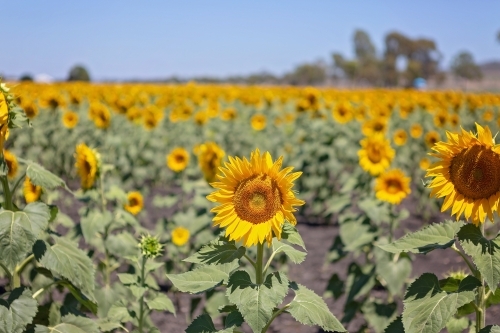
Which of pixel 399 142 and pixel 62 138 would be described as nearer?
pixel 399 142

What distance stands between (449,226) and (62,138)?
27.3 ft

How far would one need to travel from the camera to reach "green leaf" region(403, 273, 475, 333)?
2041 millimetres

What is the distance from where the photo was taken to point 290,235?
2.17 metres

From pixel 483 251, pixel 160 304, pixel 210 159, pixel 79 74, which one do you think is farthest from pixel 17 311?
pixel 79 74

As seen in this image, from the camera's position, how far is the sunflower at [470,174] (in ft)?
6.96

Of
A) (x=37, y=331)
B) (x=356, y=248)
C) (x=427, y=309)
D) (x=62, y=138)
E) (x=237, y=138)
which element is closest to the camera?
(x=427, y=309)

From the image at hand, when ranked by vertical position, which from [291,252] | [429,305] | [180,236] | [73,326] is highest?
[291,252]

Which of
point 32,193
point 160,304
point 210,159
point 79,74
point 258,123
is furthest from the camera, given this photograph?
point 79,74

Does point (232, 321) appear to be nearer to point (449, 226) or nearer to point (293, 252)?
point (293, 252)

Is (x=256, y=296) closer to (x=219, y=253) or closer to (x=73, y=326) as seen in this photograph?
(x=219, y=253)

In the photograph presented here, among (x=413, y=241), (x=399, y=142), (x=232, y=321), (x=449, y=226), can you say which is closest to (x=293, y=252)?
(x=232, y=321)

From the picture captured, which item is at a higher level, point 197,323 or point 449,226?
point 449,226

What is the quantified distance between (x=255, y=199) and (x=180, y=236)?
7.93 feet

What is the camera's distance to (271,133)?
10570mm
